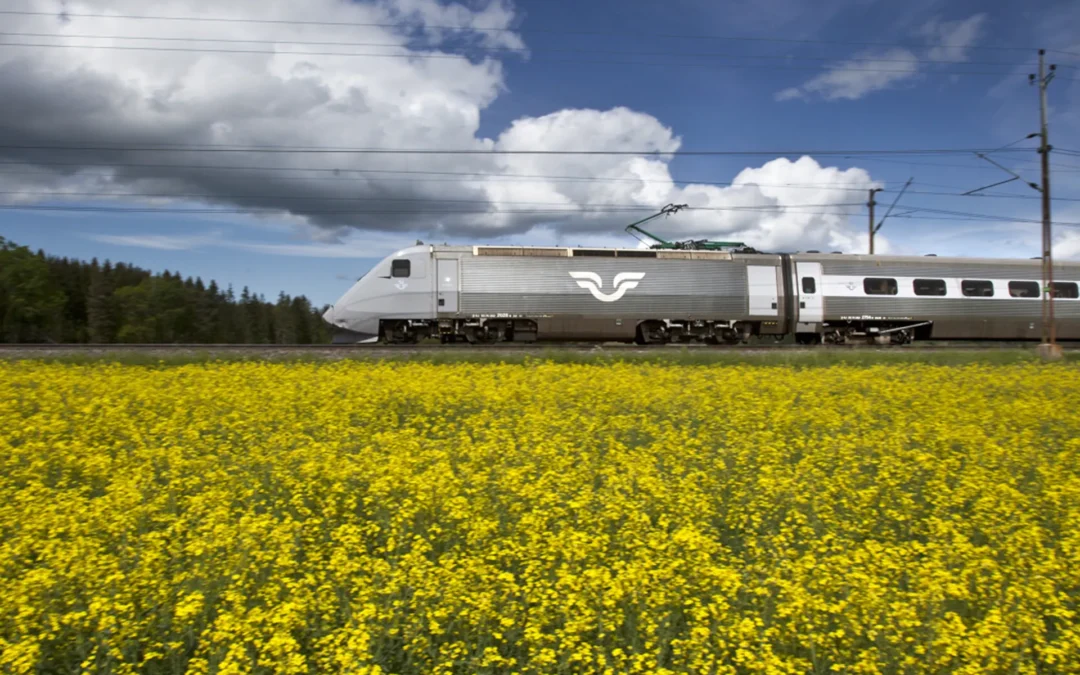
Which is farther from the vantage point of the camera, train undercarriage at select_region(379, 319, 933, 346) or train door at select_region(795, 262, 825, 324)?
train door at select_region(795, 262, 825, 324)

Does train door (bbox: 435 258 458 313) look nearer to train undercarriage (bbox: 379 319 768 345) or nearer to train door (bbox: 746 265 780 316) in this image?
train undercarriage (bbox: 379 319 768 345)

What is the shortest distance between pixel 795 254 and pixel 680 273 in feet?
14.4

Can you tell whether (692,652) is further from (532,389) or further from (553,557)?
(532,389)

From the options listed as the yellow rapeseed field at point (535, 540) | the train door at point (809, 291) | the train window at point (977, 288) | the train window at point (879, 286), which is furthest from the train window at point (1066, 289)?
the yellow rapeseed field at point (535, 540)

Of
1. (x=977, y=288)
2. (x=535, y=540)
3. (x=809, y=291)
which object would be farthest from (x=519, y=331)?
(x=535, y=540)

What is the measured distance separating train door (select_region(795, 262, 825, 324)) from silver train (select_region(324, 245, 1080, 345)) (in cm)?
3

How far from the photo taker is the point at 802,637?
3.16 m

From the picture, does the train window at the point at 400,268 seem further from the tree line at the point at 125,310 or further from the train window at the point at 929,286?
the tree line at the point at 125,310

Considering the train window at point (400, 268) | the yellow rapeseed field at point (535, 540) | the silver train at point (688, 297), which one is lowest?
the yellow rapeseed field at point (535, 540)

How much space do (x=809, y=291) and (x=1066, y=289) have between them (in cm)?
1078

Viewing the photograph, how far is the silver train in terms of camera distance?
20.0 meters

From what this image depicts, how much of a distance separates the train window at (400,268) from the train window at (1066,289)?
2374cm

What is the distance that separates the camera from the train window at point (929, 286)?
22.8 meters

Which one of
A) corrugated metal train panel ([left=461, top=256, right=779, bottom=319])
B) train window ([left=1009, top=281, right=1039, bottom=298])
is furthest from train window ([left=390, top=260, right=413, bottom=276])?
train window ([left=1009, top=281, right=1039, bottom=298])
